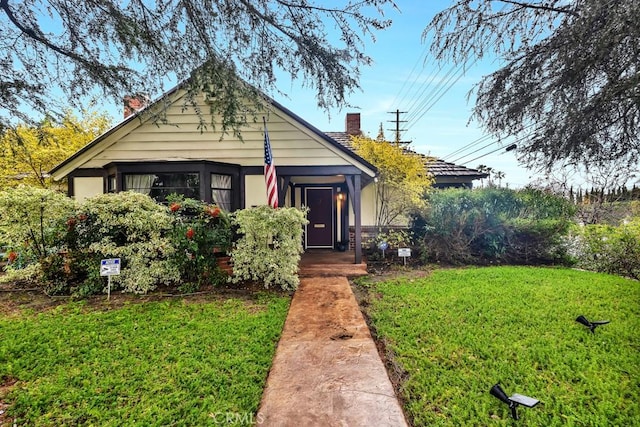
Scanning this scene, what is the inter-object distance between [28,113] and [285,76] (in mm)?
3640

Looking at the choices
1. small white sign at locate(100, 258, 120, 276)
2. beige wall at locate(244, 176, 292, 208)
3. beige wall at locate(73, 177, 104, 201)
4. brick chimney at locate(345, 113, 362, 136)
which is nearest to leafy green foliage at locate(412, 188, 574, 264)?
beige wall at locate(244, 176, 292, 208)

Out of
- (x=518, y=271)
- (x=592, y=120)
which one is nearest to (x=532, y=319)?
(x=592, y=120)

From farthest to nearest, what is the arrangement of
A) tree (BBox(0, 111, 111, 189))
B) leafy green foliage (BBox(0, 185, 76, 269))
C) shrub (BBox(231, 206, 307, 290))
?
tree (BBox(0, 111, 111, 189)) < shrub (BBox(231, 206, 307, 290)) < leafy green foliage (BBox(0, 185, 76, 269))

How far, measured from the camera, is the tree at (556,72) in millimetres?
2811

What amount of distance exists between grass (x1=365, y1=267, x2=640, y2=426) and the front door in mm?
5344

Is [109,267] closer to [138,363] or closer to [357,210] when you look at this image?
[138,363]

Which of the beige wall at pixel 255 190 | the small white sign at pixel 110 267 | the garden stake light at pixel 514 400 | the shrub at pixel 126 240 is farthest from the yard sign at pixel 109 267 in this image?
the garden stake light at pixel 514 400

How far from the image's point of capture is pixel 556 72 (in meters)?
3.31

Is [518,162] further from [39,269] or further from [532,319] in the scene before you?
[39,269]

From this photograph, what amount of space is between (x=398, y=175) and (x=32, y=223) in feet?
30.5

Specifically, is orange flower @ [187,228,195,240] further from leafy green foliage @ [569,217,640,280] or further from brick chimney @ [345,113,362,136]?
brick chimney @ [345,113,362,136]

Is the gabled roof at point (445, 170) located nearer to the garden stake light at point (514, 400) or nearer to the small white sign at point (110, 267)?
the small white sign at point (110, 267)

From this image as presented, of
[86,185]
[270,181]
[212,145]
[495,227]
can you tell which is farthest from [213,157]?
[495,227]

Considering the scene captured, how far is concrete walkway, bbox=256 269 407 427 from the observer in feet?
7.70
